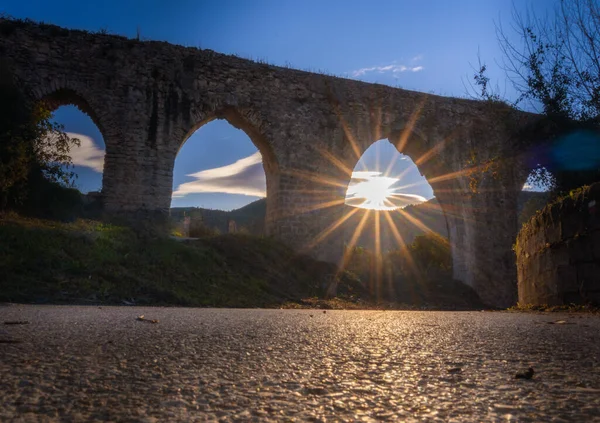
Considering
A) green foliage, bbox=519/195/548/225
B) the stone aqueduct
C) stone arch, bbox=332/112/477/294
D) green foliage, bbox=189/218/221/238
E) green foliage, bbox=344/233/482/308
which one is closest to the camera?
the stone aqueduct

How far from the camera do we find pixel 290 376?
143 centimetres

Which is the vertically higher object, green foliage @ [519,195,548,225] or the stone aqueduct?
the stone aqueduct

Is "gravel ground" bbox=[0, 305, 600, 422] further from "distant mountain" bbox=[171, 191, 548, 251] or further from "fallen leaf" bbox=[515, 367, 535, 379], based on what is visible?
"distant mountain" bbox=[171, 191, 548, 251]

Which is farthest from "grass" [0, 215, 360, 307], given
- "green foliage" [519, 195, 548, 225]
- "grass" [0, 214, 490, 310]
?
"green foliage" [519, 195, 548, 225]

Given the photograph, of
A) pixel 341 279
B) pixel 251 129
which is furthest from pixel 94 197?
pixel 341 279

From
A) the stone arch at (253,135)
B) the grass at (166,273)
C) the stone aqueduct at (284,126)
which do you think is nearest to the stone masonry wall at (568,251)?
the grass at (166,273)

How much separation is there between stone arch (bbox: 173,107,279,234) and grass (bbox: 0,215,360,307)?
5.28ft

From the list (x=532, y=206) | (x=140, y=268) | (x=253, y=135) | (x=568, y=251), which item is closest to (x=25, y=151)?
(x=140, y=268)

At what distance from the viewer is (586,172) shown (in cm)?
826

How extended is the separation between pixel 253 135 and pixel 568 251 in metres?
9.36

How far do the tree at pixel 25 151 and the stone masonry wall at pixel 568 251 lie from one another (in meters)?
8.42

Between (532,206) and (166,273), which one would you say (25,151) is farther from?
(532,206)

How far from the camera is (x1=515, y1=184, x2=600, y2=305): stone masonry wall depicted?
4363mm

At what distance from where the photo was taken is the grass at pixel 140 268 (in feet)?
20.6
